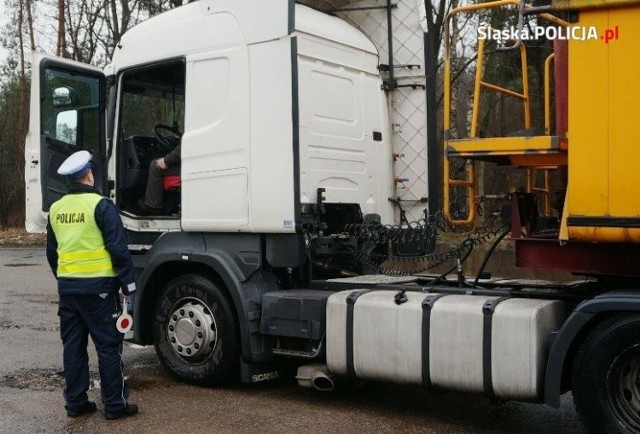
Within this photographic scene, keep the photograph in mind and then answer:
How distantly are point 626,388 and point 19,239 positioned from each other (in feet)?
85.6

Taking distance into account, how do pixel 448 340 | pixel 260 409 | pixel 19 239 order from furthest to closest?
pixel 19 239
pixel 260 409
pixel 448 340

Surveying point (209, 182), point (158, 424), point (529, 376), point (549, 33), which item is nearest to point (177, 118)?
point (209, 182)

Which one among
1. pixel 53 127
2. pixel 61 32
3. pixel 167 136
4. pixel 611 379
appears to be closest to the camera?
pixel 611 379

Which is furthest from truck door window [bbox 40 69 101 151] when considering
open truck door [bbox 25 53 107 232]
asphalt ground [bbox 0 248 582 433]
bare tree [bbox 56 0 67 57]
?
bare tree [bbox 56 0 67 57]

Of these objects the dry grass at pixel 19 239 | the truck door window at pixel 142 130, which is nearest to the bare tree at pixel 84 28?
the dry grass at pixel 19 239

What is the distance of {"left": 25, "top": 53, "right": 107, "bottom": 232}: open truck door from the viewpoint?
638 centimetres

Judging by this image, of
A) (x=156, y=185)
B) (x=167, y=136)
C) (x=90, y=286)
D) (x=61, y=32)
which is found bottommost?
(x=90, y=286)

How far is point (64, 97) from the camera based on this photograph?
6.54m

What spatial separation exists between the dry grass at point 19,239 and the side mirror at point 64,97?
19444 mm

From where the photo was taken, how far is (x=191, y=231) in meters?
6.26

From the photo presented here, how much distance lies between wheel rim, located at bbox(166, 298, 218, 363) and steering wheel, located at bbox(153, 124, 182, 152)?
146 centimetres

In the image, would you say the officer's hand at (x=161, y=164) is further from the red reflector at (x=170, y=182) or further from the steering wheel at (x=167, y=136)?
the steering wheel at (x=167, y=136)

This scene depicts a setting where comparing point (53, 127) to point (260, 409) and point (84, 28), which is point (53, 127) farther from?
point (84, 28)

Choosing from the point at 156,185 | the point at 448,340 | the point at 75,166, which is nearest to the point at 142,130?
the point at 156,185
